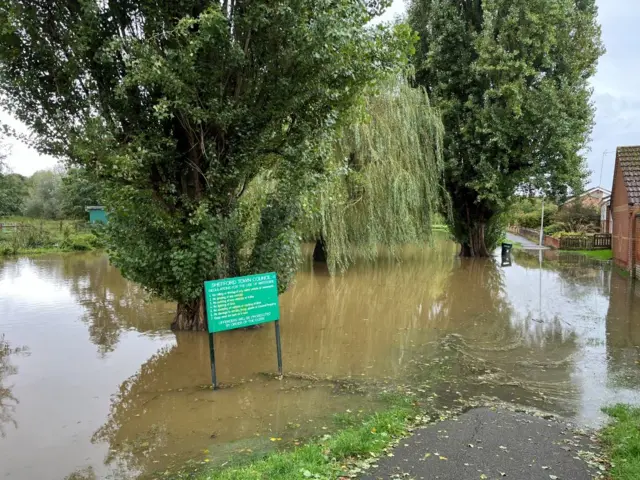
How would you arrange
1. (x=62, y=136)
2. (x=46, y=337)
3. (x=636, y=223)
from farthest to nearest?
(x=636, y=223) < (x=46, y=337) < (x=62, y=136)

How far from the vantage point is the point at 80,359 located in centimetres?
855

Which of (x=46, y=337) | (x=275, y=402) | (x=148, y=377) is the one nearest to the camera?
(x=275, y=402)

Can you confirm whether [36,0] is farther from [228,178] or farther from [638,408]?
[638,408]

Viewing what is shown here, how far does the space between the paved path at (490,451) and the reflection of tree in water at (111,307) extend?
6677 mm

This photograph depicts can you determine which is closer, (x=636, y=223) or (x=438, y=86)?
(x=636, y=223)

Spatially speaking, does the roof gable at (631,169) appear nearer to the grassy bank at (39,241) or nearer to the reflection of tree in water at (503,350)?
the reflection of tree in water at (503,350)

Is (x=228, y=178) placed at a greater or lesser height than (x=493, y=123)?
lesser

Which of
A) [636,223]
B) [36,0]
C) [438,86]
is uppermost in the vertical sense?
[438,86]

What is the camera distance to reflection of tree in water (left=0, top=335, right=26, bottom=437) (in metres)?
5.99

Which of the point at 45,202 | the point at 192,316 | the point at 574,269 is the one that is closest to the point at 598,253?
the point at 574,269

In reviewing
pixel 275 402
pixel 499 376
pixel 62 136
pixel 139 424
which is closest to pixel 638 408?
pixel 499 376

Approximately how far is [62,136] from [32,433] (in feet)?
16.2

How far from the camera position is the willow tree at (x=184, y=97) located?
750 cm

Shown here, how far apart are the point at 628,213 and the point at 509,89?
6.86 metres
